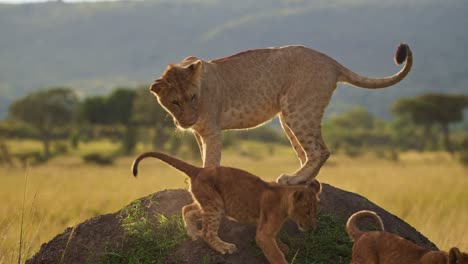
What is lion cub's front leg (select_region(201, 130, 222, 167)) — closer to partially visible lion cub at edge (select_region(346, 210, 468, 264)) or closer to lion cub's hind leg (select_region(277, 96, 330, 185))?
lion cub's hind leg (select_region(277, 96, 330, 185))

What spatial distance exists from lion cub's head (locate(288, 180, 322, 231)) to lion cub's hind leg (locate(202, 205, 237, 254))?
70cm

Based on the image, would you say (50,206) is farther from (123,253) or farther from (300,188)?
(300,188)

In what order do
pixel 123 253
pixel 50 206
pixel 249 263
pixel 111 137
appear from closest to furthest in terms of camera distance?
pixel 249 263
pixel 123 253
pixel 50 206
pixel 111 137

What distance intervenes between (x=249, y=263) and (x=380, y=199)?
1542cm

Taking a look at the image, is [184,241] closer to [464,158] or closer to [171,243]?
[171,243]

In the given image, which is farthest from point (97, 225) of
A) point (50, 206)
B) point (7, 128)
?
point (7, 128)

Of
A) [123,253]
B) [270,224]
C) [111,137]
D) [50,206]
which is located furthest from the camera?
[111,137]

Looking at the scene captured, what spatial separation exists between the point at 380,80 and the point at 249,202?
3.13 metres

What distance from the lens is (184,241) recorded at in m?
6.92

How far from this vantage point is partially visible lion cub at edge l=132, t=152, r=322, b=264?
6035mm

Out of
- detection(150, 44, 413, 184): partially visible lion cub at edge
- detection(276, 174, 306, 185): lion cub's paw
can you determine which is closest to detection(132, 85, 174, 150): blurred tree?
detection(150, 44, 413, 184): partially visible lion cub at edge

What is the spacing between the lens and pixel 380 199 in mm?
21344

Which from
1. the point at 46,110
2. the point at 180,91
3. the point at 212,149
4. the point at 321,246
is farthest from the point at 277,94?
the point at 46,110

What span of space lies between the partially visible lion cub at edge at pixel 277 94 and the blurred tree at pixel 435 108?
53786mm
